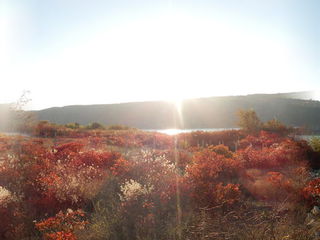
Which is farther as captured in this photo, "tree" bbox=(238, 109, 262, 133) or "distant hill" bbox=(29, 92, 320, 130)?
"distant hill" bbox=(29, 92, 320, 130)

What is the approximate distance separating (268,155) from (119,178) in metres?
6.64

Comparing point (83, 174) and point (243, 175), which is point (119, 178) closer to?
point (83, 174)

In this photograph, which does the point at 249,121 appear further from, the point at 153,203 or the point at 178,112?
the point at 178,112

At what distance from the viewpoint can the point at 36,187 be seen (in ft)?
24.6

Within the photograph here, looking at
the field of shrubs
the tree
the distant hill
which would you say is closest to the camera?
the field of shrubs

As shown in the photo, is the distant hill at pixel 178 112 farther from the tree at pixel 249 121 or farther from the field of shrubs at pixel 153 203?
the field of shrubs at pixel 153 203

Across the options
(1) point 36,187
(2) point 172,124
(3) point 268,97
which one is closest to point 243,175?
(1) point 36,187

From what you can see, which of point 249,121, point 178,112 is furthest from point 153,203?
point 178,112

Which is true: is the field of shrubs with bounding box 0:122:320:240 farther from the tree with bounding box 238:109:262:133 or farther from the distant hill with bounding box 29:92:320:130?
the distant hill with bounding box 29:92:320:130

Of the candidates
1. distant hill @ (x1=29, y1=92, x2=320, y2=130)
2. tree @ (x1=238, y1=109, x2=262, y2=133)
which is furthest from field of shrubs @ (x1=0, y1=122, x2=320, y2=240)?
distant hill @ (x1=29, y1=92, x2=320, y2=130)

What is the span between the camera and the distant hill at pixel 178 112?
90938mm

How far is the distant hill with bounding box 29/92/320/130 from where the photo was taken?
9094 centimetres

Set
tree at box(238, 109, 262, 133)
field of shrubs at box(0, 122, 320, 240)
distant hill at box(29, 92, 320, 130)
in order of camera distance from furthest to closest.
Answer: distant hill at box(29, 92, 320, 130) → tree at box(238, 109, 262, 133) → field of shrubs at box(0, 122, 320, 240)

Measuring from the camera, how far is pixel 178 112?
110250 mm
